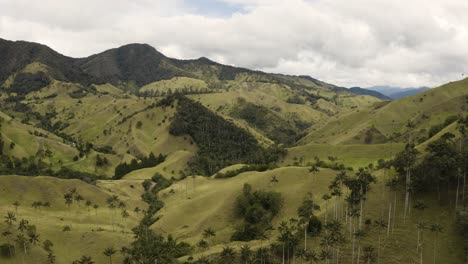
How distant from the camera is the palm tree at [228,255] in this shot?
110875mm

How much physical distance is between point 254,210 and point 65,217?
274 ft

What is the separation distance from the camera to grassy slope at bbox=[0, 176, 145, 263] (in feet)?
442

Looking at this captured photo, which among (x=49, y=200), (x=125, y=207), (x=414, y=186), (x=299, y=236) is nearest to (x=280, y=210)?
(x=299, y=236)

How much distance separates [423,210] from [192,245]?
253ft

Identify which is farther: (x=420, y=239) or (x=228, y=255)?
(x=228, y=255)

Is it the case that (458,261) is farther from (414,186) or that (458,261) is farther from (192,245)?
(192,245)

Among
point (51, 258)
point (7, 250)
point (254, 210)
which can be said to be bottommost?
point (51, 258)

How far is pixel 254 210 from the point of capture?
14788cm

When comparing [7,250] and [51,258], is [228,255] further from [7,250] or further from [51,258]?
[7,250]

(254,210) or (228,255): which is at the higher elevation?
(254,210)

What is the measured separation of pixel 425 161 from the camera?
401 feet

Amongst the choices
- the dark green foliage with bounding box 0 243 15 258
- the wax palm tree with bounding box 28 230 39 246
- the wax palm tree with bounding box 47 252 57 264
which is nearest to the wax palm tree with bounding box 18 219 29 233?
the wax palm tree with bounding box 28 230 39 246

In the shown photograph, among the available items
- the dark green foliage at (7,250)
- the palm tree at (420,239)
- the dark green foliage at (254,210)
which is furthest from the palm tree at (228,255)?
the dark green foliage at (7,250)

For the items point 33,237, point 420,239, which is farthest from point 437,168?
point 33,237
